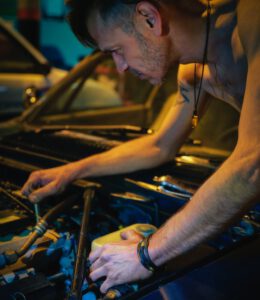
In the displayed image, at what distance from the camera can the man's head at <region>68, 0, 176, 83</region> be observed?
1.40 meters

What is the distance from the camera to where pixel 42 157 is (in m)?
2.12

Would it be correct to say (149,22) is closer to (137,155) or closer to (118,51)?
(118,51)

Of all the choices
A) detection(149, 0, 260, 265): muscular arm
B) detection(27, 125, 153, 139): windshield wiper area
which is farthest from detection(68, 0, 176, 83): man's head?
detection(27, 125, 153, 139): windshield wiper area

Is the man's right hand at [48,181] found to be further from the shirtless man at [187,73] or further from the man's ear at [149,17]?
the man's ear at [149,17]

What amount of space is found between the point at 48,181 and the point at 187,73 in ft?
2.69

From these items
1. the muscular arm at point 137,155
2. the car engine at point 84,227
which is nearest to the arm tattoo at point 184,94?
the muscular arm at point 137,155

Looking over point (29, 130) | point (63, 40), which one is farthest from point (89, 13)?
point (63, 40)

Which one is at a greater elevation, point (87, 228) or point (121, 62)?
point (121, 62)

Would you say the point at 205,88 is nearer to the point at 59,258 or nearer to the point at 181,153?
the point at 181,153

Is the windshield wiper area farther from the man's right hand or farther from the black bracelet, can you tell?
the black bracelet

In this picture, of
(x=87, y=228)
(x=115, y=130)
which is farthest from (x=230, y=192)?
→ (x=115, y=130)

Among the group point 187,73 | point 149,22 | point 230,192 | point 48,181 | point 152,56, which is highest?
point 149,22

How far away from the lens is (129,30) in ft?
4.74

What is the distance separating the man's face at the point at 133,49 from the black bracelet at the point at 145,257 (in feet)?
2.06
